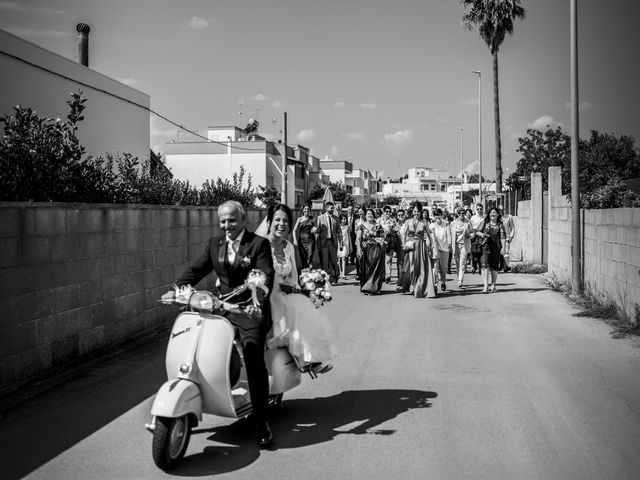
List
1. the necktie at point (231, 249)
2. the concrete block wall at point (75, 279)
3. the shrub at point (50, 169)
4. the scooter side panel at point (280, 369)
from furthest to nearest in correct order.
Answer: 1. the shrub at point (50, 169)
2. the concrete block wall at point (75, 279)
3. the scooter side panel at point (280, 369)
4. the necktie at point (231, 249)

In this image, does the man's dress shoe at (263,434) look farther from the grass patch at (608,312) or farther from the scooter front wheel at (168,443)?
the grass patch at (608,312)

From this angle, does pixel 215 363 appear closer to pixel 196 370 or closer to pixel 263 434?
pixel 196 370

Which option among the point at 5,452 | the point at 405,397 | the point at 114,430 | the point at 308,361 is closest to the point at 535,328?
the point at 405,397

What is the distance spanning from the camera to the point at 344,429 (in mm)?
5512

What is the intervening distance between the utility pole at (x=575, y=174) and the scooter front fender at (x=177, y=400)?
10.6m

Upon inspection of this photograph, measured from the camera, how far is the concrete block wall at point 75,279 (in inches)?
259

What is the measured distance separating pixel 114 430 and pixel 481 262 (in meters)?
11.1

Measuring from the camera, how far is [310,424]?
5664 millimetres

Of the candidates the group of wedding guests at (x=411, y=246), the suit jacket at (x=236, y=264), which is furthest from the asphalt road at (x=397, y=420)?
the group of wedding guests at (x=411, y=246)

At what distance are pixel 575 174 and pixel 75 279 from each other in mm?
10155

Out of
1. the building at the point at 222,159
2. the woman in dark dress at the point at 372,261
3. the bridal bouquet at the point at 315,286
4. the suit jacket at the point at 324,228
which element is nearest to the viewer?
the bridal bouquet at the point at 315,286

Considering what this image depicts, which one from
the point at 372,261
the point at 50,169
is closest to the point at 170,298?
the point at 50,169

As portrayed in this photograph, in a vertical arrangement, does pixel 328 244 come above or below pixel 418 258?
above

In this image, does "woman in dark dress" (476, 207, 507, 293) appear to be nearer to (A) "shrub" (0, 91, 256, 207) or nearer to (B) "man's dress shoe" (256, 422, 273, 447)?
(A) "shrub" (0, 91, 256, 207)
